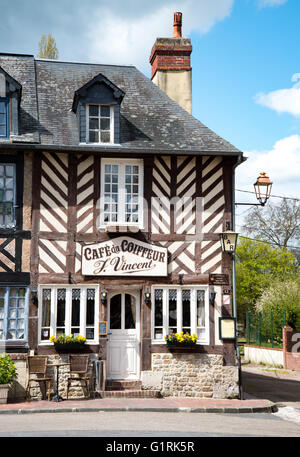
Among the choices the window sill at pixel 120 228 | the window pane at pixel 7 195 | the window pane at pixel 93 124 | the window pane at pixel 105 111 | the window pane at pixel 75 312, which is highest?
the window pane at pixel 105 111

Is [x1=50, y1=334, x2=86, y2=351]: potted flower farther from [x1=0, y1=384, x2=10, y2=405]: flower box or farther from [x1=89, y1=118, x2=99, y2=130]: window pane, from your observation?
[x1=89, y1=118, x2=99, y2=130]: window pane

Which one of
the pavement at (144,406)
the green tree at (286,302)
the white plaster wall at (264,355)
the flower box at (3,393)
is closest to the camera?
the pavement at (144,406)

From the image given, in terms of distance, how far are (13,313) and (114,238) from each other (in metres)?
2.85

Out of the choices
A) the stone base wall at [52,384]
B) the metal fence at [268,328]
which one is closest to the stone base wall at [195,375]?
the stone base wall at [52,384]

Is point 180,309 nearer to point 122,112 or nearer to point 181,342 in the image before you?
point 181,342

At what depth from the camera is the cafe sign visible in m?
13.6

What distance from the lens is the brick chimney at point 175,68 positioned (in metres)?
16.8

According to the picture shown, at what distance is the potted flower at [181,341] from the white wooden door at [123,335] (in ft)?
2.79

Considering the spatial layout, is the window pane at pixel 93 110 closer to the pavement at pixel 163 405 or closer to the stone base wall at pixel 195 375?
the stone base wall at pixel 195 375

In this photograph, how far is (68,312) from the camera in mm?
13477

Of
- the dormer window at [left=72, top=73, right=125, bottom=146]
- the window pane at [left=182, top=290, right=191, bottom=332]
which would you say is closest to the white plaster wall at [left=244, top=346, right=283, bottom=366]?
the window pane at [left=182, top=290, right=191, bottom=332]

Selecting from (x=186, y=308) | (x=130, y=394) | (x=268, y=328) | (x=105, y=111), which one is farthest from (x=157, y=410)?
(x=268, y=328)

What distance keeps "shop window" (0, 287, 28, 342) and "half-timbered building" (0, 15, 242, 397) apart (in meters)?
0.02
